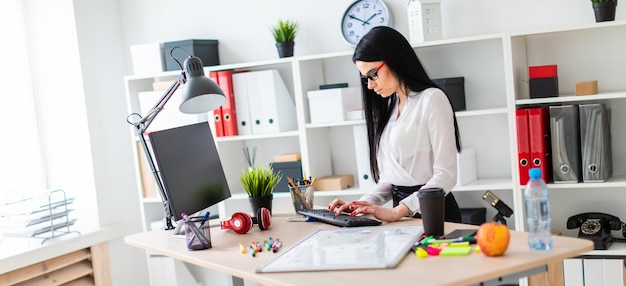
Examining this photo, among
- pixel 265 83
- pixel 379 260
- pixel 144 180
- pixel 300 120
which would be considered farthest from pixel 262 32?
pixel 379 260

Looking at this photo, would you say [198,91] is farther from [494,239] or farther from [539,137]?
[539,137]

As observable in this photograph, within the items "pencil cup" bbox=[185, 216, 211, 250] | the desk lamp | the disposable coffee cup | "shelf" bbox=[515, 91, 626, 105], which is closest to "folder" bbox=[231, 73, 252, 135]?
the desk lamp

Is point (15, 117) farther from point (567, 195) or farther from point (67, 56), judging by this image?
point (567, 195)

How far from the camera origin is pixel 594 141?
3111 millimetres

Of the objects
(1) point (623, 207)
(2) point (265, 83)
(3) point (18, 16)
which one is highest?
(3) point (18, 16)

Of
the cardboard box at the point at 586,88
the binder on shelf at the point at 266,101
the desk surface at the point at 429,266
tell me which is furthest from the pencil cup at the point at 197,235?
the cardboard box at the point at 586,88

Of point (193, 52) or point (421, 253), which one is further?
point (193, 52)

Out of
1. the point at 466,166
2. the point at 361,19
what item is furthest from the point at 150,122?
the point at 466,166

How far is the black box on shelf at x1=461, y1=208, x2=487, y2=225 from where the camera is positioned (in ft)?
11.2

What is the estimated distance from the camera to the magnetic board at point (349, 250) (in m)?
1.86

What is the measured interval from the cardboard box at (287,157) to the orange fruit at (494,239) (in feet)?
6.99

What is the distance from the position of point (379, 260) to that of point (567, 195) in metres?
1.98

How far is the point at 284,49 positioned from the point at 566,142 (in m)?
1.58

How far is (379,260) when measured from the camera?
1.85 m
